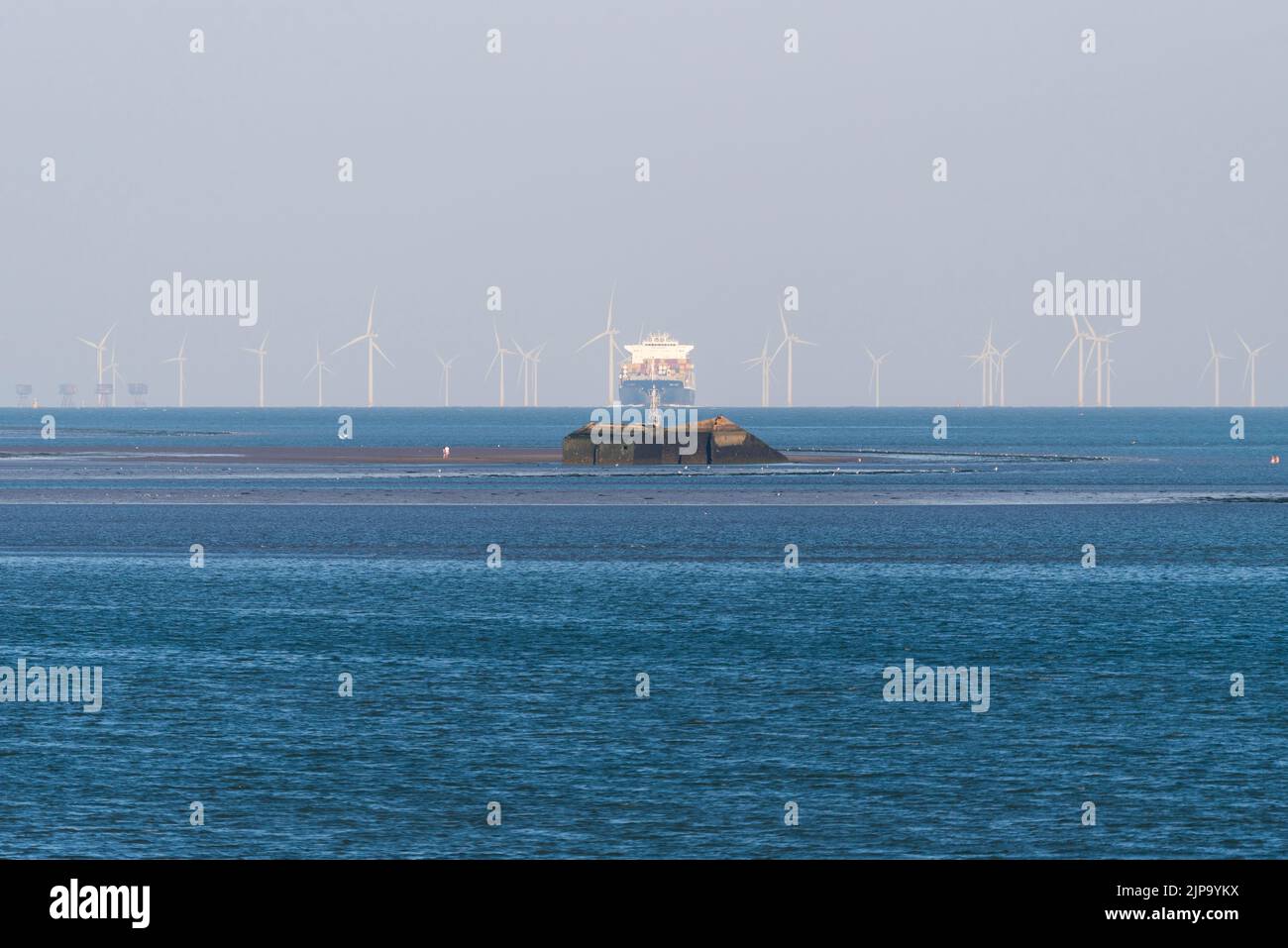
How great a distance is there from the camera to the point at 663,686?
53.8m

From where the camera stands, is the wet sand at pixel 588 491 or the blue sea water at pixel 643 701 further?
the wet sand at pixel 588 491

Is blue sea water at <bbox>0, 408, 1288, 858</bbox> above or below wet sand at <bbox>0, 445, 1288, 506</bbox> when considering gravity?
below

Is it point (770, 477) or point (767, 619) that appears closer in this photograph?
point (767, 619)

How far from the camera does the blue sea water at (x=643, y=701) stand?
117ft

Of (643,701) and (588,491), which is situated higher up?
(588,491)

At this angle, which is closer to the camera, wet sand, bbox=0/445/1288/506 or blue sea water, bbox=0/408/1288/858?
blue sea water, bbox=0/408/1288/858

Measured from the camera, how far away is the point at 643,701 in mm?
50812

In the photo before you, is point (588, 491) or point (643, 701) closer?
point (643, 701)

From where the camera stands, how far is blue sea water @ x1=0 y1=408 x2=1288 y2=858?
117 ft

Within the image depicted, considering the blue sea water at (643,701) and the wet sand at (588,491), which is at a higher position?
the wet sand at (588,491)
